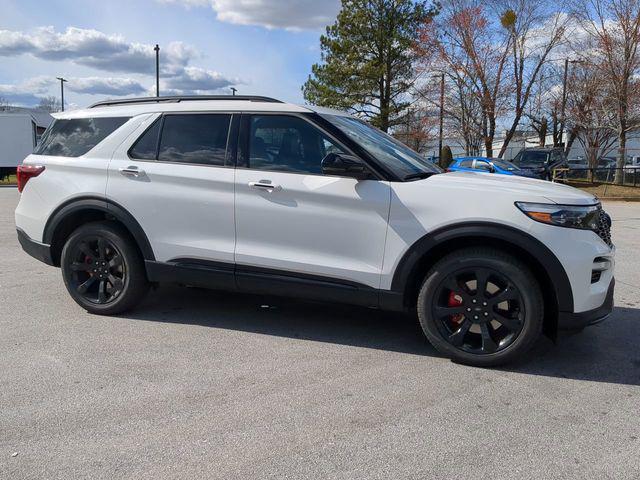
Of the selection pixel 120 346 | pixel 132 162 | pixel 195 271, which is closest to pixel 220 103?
pixel 132 162

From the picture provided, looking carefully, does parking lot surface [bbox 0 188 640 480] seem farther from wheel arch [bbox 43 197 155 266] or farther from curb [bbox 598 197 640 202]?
curb [bbox 598 197 640 202]

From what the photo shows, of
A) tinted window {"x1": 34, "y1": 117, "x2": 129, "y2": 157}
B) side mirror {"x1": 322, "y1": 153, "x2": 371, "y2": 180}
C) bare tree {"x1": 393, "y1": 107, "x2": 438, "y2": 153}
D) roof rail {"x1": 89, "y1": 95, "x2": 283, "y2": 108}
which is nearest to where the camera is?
side mirror {"x1": 322, "y1": 153, "x2": 371, "y2": 180}

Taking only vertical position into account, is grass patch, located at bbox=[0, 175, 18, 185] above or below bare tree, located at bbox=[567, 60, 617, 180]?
below

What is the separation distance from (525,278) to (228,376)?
205cm

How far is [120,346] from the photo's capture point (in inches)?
167

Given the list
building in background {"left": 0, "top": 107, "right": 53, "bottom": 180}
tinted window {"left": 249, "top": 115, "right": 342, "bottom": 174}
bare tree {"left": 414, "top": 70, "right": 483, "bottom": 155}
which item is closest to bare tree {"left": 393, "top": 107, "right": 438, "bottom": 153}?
bare tree {"left": 414, "top": 70, "right": 483, "bottom": 155}

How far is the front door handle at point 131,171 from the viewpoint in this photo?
463cm

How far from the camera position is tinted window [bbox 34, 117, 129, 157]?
4879mm

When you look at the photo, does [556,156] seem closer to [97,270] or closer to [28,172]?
[97,270]

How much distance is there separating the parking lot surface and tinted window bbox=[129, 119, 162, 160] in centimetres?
141

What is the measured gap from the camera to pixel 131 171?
4645 mm

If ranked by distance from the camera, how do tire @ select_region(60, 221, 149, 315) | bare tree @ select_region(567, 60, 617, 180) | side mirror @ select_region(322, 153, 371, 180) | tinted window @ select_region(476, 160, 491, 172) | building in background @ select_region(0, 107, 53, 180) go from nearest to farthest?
side mirror @ select_region(322, 153, 371, 180) < tire @ select_region(60, 221, 149, 315) < tinted window @ select_region(476, 160, 491, 172) < bare tree @ select_region(567, 60, 617, 180) < building in background @ select_region(0, 107, 53, 180)

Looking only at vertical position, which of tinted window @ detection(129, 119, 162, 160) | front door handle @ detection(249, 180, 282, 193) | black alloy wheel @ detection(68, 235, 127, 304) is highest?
tinted window @ detection(129, 119, 162, 160)

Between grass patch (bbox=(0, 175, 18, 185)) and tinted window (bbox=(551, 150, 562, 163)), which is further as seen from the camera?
grass patch (bbox=(0, 175, 18, 185))
